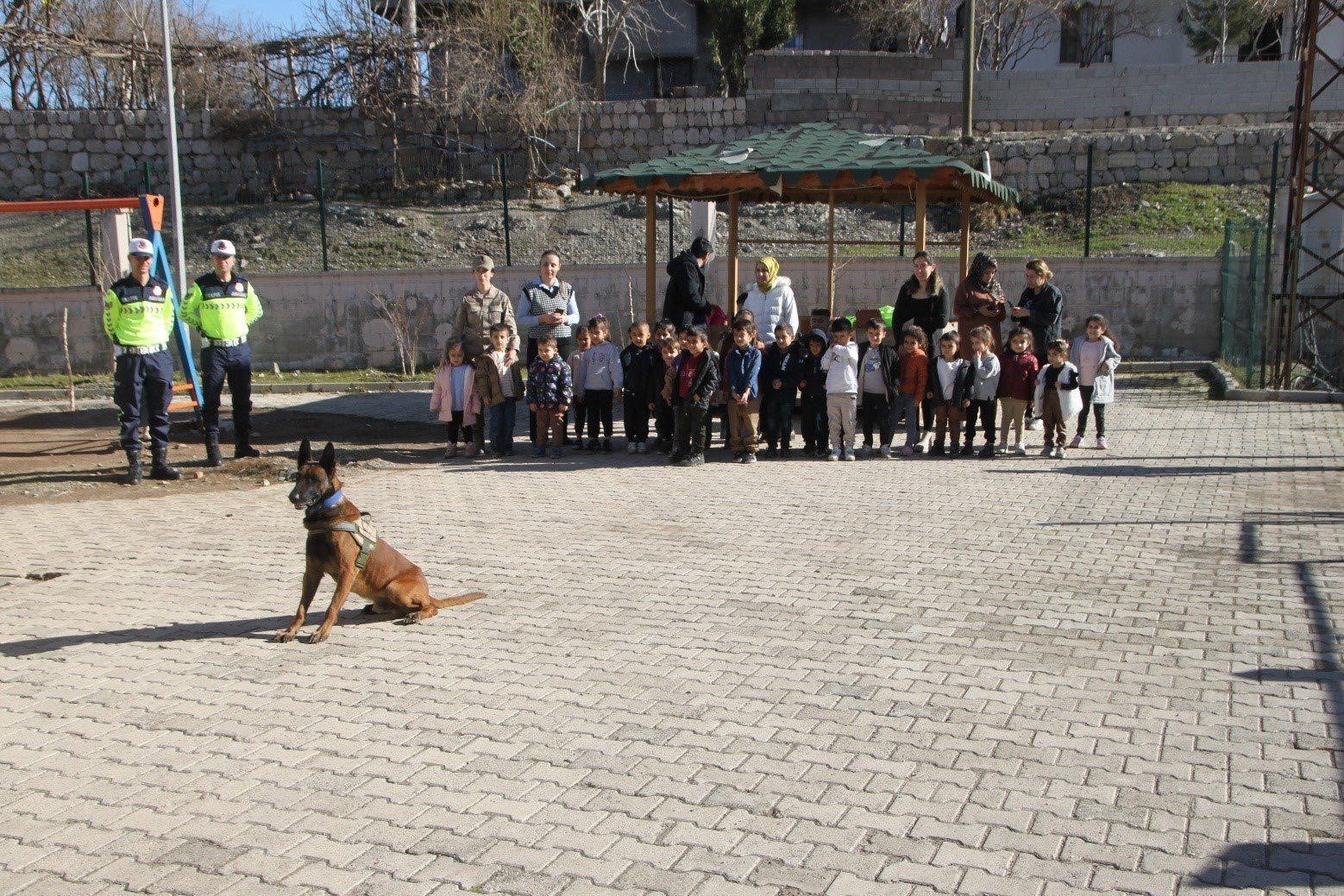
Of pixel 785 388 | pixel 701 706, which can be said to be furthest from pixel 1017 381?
pixel 701 706

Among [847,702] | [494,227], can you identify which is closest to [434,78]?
[494,227]

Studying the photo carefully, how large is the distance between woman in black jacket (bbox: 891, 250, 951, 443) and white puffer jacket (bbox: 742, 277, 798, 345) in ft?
3.81

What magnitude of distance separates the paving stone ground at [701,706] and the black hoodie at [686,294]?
12.8ft

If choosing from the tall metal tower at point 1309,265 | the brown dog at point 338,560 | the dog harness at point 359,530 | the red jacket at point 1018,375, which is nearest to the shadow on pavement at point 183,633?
the brown dog at point 338,560

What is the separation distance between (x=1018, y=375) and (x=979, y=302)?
3.94 feet

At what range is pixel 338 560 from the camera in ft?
20.4

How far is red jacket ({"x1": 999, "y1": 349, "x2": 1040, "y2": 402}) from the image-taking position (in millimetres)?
11883

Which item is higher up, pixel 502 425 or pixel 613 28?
pixel 613 28

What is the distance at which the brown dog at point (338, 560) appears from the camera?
240 inches

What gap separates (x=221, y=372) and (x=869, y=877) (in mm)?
9468

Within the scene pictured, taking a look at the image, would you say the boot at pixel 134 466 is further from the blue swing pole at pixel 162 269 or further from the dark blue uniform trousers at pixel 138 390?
the blue swing pole at pixel 162 269

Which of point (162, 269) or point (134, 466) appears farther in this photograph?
point (162, 269)

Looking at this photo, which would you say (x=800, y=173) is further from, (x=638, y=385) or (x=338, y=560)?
(x=338, y=560)

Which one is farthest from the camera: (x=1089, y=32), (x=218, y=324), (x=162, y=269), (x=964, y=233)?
(x=1089, y=32)
